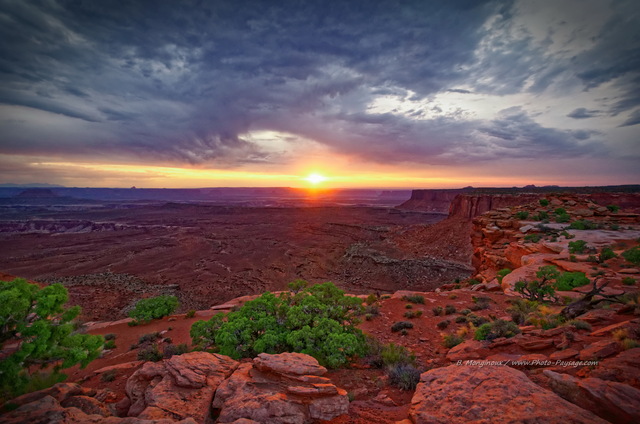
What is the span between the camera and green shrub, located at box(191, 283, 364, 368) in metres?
6.77

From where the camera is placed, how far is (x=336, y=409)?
447 centimetres

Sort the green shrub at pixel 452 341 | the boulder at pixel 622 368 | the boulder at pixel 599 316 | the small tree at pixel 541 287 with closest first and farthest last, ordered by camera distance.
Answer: the boulder at pixel 622 368 < the boulder at pixel 599 316 < the green shrub at pixel 452 341 < the small tree at pixel 541 287

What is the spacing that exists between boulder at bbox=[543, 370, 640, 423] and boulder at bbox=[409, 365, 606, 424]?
0.23 metres

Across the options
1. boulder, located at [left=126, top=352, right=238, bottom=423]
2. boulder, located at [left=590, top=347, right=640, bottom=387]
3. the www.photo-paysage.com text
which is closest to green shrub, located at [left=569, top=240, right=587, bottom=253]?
boulder, located at [left=590, top=347, right=640, bottom=387]

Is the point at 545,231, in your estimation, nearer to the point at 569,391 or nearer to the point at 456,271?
the point at 456,271

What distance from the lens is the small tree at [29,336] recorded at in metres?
4.46

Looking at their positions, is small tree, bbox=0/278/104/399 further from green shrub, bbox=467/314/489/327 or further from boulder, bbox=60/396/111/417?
green shrub, bbox=467/314/489/327

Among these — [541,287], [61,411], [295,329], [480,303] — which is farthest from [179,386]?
[541,287]

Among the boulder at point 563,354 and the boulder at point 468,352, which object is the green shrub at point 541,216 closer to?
the boulder at point 468,352

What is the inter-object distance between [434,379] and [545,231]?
17.6 metres

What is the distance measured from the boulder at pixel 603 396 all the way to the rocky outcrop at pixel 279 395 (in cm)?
336

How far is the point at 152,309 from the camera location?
49.7 ft

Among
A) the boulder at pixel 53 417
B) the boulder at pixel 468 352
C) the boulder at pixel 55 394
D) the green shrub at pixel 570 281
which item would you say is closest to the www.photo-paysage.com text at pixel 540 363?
the boulder at pixel 468 352

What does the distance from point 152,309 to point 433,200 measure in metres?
108
